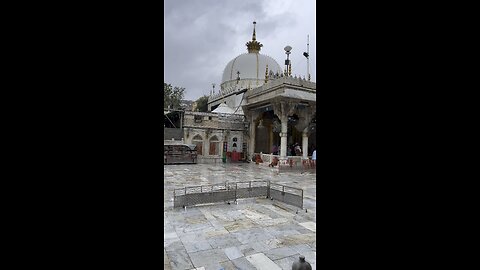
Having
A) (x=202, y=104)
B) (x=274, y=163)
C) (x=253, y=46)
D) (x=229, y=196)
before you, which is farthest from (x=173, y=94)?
(x=229, y=196)

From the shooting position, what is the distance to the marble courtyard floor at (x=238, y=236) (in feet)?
14.9

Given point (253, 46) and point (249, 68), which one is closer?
point (249, 68)

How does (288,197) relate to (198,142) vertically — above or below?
below

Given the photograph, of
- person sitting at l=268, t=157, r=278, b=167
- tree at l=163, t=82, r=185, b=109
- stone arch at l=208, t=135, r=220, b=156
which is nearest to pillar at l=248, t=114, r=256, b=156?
stone arch at l=208, t=135, r=220, b=156

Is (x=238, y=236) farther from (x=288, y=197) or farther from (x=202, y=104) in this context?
(x=202, y=104)

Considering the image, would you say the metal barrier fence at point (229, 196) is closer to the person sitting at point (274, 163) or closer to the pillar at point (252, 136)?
the person sitting at point (274, 163)

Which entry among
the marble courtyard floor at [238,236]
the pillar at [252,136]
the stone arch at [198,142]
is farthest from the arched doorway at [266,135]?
the marble courtyard floor at [238,236]

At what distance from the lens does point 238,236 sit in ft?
18.7
